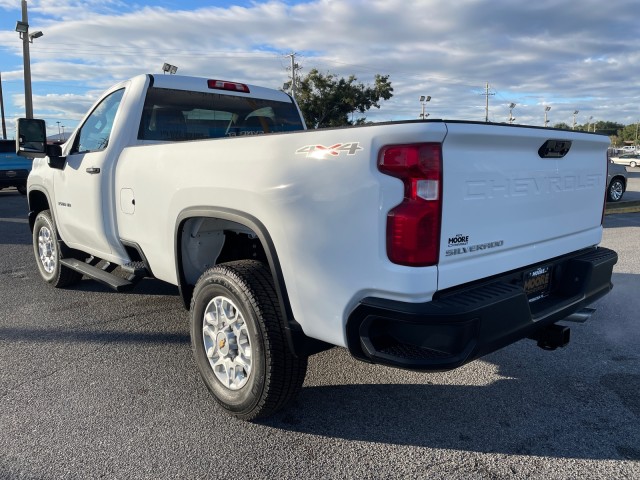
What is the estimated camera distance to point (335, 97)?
3331 cm

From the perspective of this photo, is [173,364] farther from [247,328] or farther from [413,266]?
[413,266]

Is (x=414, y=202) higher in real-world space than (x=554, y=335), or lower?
higher

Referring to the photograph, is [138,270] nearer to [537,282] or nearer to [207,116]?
[207,116]

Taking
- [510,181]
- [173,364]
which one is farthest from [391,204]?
[173,364]

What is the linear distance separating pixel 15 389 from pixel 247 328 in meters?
1.76

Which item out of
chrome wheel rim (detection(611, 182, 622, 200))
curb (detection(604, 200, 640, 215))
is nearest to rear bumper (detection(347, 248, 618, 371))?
curb (detection(604, 200, 640, 215))

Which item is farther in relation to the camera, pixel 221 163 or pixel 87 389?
pixel 87 389

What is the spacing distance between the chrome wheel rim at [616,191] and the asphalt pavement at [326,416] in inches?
496

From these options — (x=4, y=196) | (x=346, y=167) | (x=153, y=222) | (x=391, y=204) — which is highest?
(x=346, y=167)

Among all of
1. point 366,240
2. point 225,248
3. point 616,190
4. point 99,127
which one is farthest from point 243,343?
point 616,190

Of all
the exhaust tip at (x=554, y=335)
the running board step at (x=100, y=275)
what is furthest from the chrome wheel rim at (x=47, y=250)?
the exhaust tip at (x=554, y=335)

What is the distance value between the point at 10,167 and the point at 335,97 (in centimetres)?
2083

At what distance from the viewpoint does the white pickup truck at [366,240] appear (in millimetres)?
2287

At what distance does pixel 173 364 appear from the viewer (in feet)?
12.6
